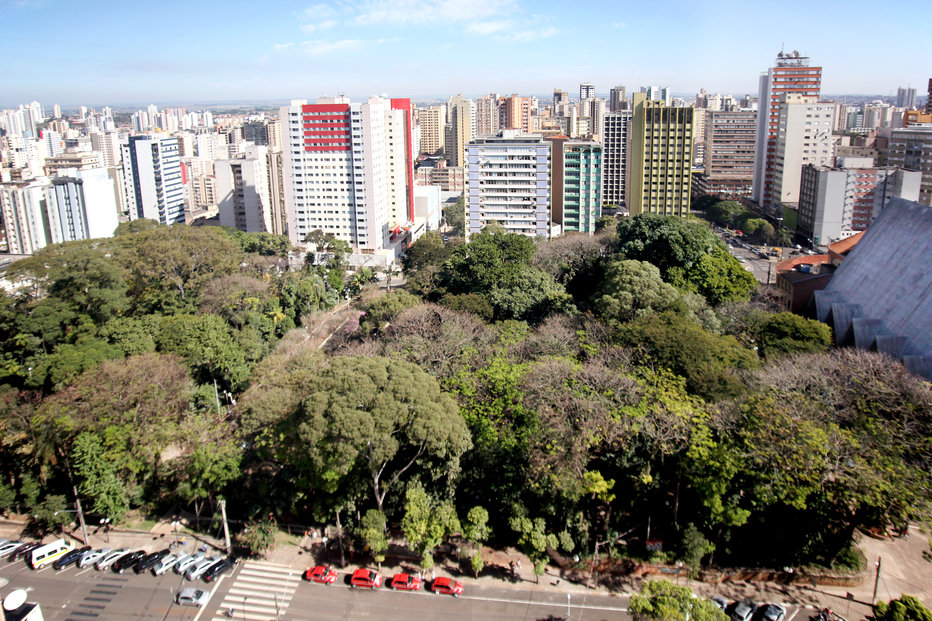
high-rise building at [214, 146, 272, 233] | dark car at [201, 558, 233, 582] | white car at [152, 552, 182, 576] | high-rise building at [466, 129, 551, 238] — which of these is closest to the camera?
dark car at [201, 558, 233, 582]

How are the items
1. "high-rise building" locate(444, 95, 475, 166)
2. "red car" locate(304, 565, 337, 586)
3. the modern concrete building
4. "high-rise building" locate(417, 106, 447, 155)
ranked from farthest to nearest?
"high-rise building" locate(417, 106, 447, 155) → "high-rise building" locate(444, 95, 475, 166) → the modern concrete building → "red car" locate(304, 565, 337, 586)

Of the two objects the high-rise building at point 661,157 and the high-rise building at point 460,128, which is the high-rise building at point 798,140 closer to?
the high-rise building at point 661,157

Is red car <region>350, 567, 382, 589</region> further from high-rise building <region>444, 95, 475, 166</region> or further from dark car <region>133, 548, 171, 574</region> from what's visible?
high-rise building <region>444, 95, 475, 166</region>

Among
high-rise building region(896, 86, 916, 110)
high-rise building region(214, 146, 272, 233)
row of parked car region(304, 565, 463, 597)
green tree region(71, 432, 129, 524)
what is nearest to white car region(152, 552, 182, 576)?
green tree region(71, 432, 129, 524)

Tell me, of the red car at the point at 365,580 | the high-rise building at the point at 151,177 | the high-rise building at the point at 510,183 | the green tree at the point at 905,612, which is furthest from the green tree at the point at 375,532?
the high-rise building at the point at 151,177

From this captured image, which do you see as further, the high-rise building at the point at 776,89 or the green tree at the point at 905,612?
the high-rise building at the point at 776,89

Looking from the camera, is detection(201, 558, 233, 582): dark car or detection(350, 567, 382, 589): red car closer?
detection(350, 567, 382, 589): red car

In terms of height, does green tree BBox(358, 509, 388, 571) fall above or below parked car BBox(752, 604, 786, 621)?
above
